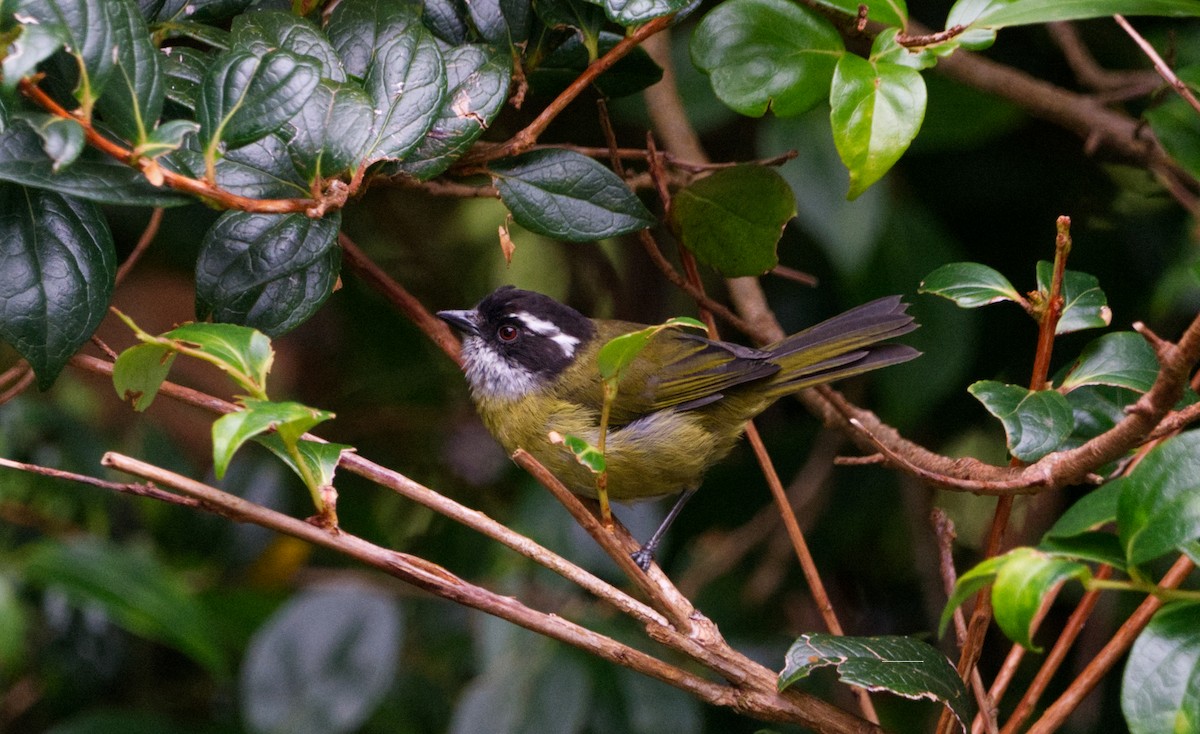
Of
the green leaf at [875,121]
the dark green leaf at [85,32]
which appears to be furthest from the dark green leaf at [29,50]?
the green leaf at [875,121]

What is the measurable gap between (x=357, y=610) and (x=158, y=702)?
1.21m

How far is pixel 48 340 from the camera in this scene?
70.4 inches

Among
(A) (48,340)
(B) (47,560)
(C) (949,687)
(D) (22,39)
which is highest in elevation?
(D) (22,39)

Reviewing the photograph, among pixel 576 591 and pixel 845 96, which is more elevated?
pixel 845 96

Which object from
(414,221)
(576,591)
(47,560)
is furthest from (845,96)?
(414,221)

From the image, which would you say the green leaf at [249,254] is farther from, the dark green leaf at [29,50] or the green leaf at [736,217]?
the green leaf at [736,217]

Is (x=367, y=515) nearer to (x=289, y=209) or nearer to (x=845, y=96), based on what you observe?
(x=289, y=209)

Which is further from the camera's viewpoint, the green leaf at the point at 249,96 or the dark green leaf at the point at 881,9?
the dark green leaf at the point at 881,9

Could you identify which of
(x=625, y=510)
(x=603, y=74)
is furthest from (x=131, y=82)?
(x=625, y=510)

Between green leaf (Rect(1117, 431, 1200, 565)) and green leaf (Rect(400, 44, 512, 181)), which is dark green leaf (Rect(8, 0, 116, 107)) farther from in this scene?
green leaf (Rect(1117, 431, 1200, 565))

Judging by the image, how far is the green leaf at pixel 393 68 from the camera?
75.7 inches

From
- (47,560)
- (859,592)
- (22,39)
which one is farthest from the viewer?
(859,592)

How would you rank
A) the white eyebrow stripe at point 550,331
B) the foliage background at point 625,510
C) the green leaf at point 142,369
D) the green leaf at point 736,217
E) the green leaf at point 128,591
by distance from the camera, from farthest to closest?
1. the white eyebrow stripe at point 550,331
2. the foliage background at point 625,510
3. the green leaf at point 128,591
4. the green leaf at point 736,217
5. the green leaf at point 142,369

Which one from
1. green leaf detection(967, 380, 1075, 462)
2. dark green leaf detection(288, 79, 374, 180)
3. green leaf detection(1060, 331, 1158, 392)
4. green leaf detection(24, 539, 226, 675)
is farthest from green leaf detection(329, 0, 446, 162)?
green leaf detection(24, 539, 226, 675)
